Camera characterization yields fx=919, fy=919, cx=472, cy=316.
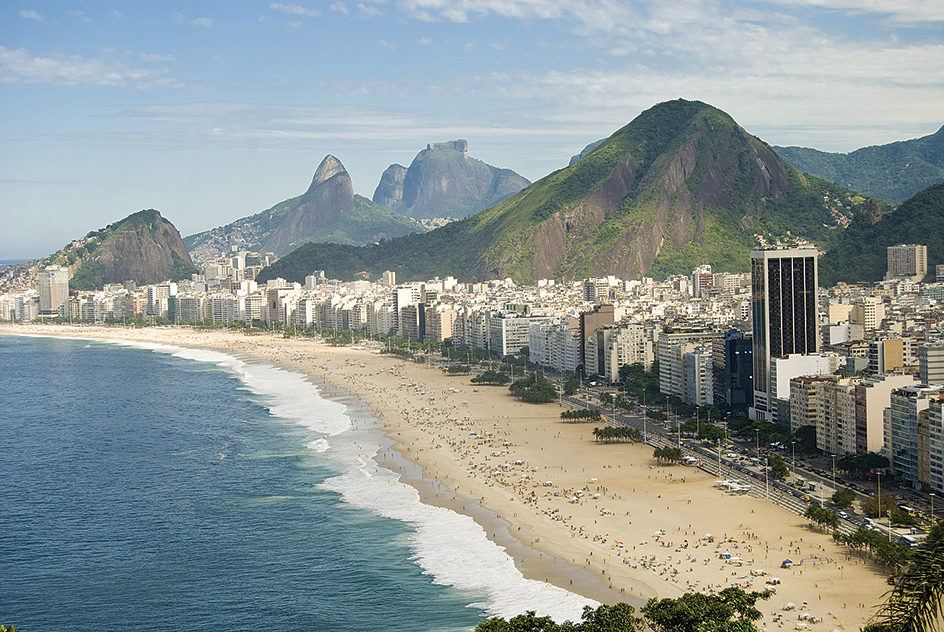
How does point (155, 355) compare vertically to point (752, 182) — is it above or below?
below

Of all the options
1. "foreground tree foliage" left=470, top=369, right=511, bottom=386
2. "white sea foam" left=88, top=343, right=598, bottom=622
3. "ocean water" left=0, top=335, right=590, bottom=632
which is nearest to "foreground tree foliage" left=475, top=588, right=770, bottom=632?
"white sea foam" left=88, top=343, right=598, bottom=622

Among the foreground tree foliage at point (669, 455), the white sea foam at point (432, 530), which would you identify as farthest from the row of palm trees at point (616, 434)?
the white sea foam at point (432, 530)

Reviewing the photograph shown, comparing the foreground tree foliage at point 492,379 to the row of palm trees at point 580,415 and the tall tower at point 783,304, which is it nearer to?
the row of palm trees at point 580,415

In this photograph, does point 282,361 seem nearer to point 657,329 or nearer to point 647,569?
point 657,329

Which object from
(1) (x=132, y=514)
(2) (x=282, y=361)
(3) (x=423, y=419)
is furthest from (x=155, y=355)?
(1) (x=132, y=514)

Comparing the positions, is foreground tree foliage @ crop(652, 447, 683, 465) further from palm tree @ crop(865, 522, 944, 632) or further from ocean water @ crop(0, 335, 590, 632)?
palm tree @ crop(865, 522, 944, 632)

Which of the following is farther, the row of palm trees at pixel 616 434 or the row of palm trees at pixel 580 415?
the row of palm trees at pixel 580 415
